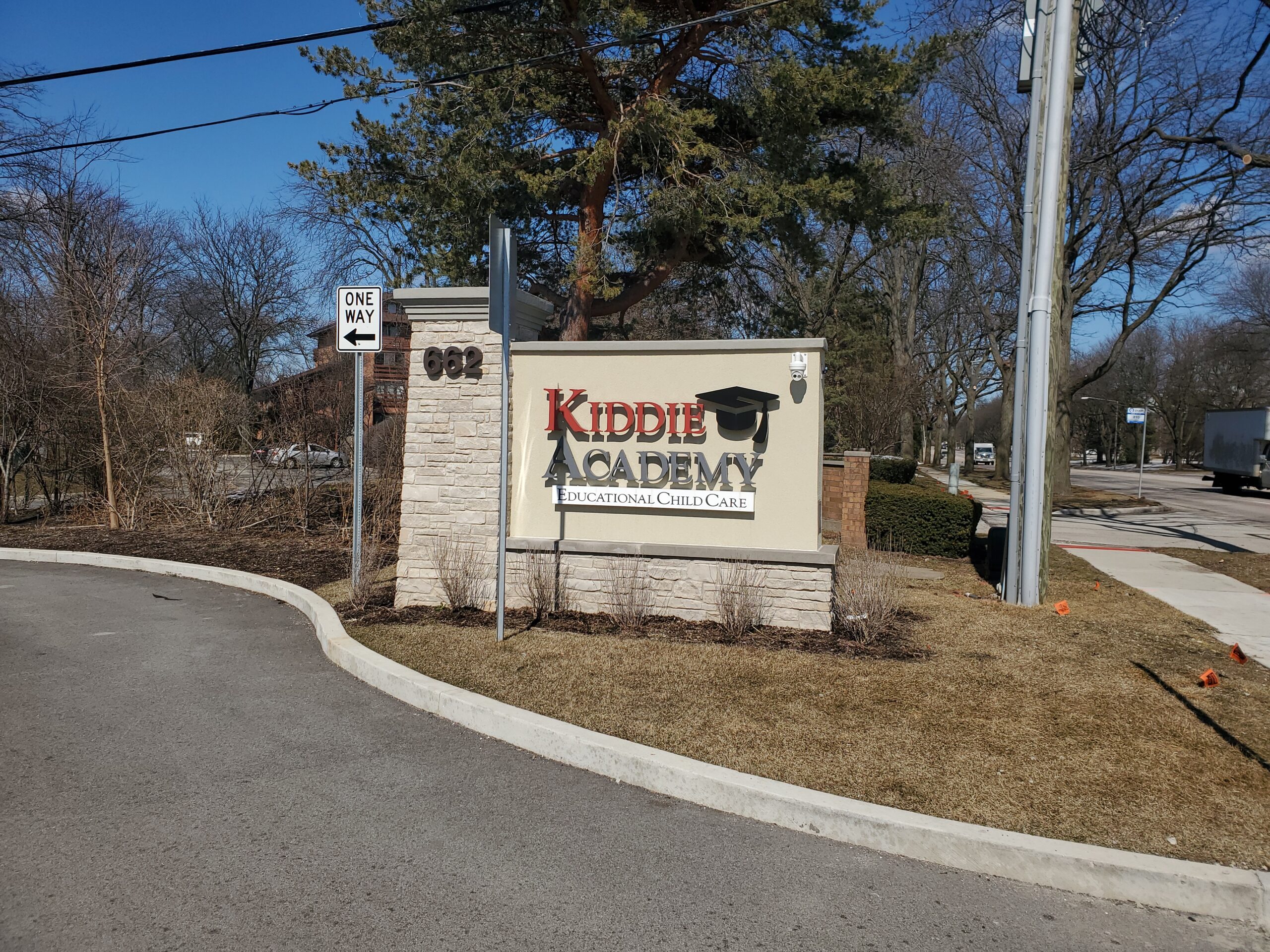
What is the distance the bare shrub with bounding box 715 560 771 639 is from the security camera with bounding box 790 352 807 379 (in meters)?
1.77

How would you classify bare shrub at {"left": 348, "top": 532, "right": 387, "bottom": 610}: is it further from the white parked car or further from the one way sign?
the white parked car

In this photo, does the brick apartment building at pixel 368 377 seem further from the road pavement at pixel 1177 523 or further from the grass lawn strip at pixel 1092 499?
the grass lawn strip at pixel 1092 499

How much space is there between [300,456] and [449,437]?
23.8 ft

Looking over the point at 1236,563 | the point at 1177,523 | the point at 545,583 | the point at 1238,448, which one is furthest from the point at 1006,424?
the point at 545,583

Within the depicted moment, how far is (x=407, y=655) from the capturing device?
6.86 meters

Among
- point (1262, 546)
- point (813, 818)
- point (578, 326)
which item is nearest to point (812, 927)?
point (813, 818)

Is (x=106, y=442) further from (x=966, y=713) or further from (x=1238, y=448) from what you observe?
(x=1238, y=448)

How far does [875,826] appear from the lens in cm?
398

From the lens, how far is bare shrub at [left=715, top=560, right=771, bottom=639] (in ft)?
25.2

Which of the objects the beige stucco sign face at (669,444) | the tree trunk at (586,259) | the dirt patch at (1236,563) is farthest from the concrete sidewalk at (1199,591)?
the tree trunk at (586,259)

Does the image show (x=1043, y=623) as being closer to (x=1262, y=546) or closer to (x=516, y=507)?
(x=516, y=507)

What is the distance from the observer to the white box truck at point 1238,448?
1328 inches

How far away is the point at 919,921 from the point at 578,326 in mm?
13449

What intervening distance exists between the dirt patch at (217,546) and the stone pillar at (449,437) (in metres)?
2.26
